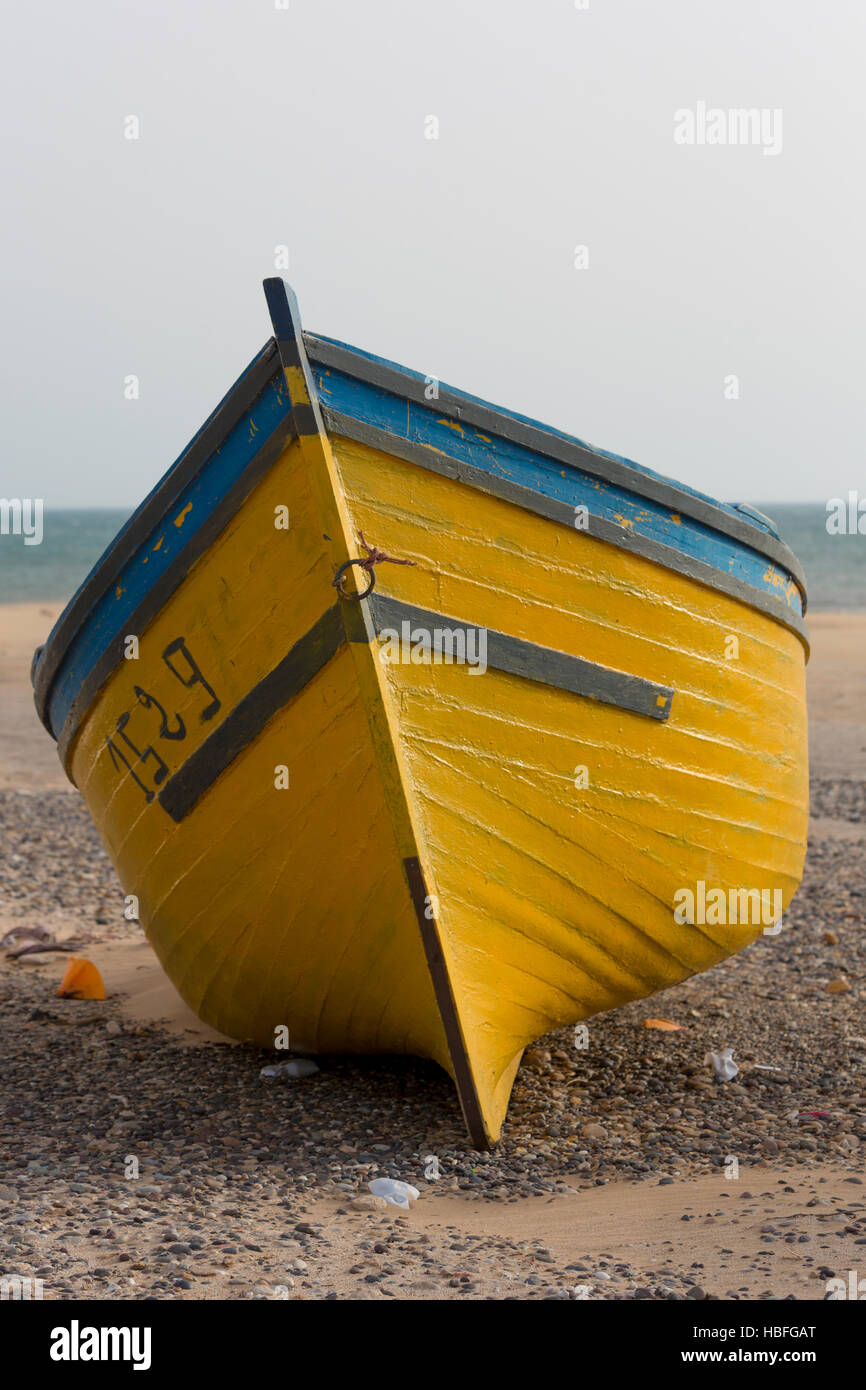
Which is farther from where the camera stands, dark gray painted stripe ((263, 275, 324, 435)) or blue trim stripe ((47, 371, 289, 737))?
blue trim stripe ((47, 371, 289, 737))

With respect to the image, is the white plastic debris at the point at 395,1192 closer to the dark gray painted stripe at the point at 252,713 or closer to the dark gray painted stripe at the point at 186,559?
the dark gray painted stripe at the point at 252,713

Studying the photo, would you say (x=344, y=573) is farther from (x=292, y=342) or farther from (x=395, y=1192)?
(x=395, y=1192)

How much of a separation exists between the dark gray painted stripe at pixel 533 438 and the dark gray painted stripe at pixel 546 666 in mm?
602

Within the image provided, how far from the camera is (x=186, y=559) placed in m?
3.95

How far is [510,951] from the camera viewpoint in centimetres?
403

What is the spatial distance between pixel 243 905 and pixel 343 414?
5.62 feet

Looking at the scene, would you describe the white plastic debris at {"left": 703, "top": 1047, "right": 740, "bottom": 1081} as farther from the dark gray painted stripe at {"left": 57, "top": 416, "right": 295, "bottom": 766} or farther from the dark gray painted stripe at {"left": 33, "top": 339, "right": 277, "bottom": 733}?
the dark gray painted stripe at {"left": 33, "top": 339, "right": 277, "bottom": 733}

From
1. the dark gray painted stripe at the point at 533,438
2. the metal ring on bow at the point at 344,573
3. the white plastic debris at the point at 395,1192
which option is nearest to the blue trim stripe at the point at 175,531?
the dark gray painted stripe at the point at 533,438

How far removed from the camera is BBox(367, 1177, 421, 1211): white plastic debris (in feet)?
11.9

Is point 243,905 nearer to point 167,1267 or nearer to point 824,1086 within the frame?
point 167,1267

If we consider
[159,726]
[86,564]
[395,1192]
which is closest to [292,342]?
[159,726]

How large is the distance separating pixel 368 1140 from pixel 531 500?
2.19 metres

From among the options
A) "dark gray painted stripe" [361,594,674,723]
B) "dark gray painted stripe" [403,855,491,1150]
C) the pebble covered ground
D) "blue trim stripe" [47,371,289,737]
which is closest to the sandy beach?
the pebble covered ground

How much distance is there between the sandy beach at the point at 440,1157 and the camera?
315 centimetres
